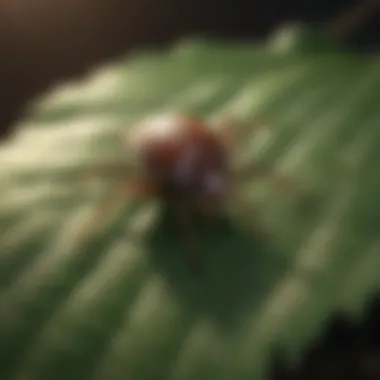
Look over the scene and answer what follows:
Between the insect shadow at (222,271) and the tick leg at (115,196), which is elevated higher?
the tick leg at (115,196)

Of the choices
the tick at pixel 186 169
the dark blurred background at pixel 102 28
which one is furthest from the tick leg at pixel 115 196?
the dark blurred background at pixel 102 28

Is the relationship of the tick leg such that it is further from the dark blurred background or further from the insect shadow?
the dark blurred background

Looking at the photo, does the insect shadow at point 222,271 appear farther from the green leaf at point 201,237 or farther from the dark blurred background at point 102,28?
the dark blurred background at point 102,28

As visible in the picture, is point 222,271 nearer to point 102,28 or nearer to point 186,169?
point 186,169

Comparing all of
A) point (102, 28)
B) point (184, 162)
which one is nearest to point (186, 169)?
point (184, 162)

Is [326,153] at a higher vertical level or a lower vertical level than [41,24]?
lower

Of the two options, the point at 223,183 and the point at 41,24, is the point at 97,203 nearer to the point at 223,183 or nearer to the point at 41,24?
the point at 223,183

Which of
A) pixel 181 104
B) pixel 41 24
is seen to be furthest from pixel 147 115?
pixel 41 24
